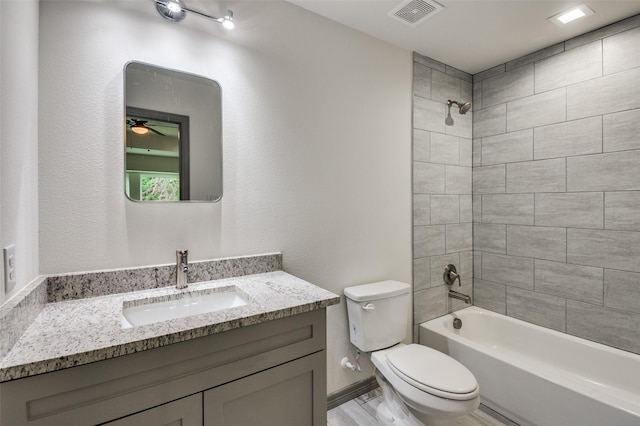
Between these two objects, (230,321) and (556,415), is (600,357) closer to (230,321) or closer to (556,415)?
(556,415)

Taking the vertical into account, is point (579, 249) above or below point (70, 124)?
below

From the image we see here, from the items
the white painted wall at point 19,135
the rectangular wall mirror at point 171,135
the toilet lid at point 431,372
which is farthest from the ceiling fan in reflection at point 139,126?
the toilet lid at point 431,372

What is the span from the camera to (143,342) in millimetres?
864

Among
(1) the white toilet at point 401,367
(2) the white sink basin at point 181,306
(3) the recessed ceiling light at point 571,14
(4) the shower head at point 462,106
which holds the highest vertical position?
(3) the recessed ceiling light at point 571,14

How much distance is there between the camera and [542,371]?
1783 millimetres

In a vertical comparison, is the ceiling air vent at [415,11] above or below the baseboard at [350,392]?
above

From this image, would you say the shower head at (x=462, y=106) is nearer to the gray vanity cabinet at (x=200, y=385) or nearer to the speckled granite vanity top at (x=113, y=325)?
the speckled granite vanity top at (x=113, y=325)

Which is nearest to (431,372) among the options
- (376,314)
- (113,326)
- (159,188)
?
(376,314)

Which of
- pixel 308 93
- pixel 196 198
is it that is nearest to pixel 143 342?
pixel 196 198

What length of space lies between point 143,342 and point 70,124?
37.9 inches

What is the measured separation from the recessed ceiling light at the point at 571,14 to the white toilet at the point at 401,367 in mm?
1940

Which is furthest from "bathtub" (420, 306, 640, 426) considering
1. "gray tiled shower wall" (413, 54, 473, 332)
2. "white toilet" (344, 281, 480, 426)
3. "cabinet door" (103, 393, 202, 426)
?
"cabinet door" (103, 393, 202, 426)

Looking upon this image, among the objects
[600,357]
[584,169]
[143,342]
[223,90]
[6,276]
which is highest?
[223,90]

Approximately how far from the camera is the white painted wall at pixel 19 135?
87cm
